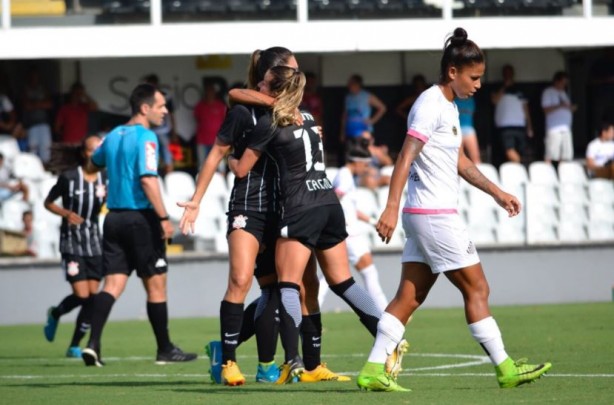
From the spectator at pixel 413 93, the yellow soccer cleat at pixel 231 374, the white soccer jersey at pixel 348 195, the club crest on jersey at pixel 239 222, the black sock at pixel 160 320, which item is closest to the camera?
the club crest on jersey at pixel 239 222

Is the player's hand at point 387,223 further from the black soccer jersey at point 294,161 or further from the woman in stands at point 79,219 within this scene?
the woman in stands at point 79,219

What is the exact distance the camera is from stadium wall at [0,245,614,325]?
19.4 metres

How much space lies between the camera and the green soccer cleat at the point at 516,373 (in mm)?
8438

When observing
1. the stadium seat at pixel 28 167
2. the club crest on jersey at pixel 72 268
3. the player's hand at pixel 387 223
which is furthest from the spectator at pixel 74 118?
the player's hand at pixel 387 223

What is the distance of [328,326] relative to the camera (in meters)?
17.0

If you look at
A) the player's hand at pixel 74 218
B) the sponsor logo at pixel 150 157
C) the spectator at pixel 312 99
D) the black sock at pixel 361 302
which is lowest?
the black sock at pixel 361 302

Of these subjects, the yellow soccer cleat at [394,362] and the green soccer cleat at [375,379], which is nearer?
the green soccer cleat at [375,379]

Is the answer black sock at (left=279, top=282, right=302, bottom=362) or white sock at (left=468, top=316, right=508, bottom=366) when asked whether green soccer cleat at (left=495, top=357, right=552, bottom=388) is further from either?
black sock at (left=279, top=282, right=302, bottom=362)

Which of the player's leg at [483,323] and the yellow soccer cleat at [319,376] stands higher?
the player's leg at [483,323]

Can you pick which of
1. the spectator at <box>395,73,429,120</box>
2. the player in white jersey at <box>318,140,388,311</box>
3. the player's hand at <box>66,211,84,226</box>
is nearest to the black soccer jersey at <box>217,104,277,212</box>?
the player's hand at <box>66,211,84,226</box>

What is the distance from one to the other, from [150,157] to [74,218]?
83.7 inches

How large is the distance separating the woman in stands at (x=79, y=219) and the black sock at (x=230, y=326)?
4.52 meters

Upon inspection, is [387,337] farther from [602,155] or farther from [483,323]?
[602,155]

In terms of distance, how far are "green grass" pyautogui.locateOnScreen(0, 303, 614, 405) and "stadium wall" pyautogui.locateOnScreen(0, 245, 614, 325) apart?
892mm
